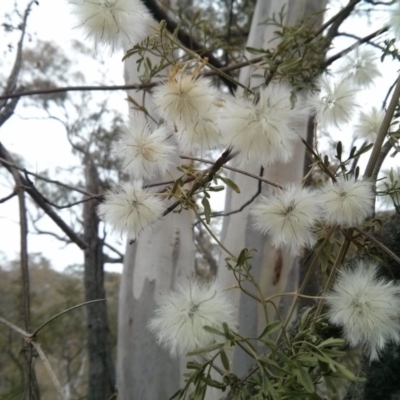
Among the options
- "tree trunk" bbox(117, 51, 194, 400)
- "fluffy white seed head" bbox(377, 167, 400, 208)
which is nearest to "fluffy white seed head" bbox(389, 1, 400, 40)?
"fluffy white seed head" bbox(377, 167, 400, 208)

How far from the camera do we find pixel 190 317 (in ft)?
1.55

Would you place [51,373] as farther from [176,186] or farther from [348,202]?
[348,202]

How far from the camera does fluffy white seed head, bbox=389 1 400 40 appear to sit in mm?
564

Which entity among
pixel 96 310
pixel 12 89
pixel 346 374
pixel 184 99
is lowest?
pixel 346 374

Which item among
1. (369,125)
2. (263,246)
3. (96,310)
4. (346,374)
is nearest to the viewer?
(346,374)

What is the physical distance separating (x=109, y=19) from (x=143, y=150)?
13 centimetres

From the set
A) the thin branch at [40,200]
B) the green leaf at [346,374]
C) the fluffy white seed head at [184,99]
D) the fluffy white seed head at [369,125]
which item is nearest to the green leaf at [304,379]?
the green leaf at [346,374]

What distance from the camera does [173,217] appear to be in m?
1.33

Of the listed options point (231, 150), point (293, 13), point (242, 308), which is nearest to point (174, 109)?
point (231, 150)

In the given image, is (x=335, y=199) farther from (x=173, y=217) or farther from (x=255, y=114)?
(x=173, y=217)

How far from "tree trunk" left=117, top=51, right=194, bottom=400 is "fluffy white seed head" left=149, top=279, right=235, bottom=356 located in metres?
0.66

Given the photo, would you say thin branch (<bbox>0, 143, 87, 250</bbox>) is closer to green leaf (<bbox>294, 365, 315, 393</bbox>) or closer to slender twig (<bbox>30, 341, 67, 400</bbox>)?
slender twig (<bbox>30, 341, 67, 400</bbox>)

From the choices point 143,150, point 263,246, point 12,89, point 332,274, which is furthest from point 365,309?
point 12,89

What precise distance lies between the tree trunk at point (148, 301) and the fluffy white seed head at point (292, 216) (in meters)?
0.66
